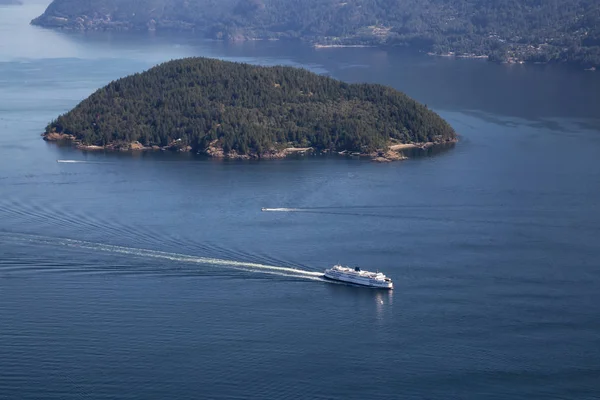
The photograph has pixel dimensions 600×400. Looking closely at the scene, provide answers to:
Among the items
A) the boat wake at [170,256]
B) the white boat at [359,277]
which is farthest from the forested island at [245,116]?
the white boat at [359,277]

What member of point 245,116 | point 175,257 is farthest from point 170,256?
point 245,116

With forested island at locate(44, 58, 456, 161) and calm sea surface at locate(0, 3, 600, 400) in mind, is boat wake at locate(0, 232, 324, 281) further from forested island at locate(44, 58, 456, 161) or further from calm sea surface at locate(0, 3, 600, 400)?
forested island at locate(44, 58, 456, 161)

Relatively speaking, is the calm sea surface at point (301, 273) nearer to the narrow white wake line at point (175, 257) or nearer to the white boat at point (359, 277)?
the narrow white wake line at point (175, 257)

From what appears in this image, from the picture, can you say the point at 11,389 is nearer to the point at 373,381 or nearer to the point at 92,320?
the point at 92,320

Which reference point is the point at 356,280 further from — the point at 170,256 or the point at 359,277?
the point at 170,256

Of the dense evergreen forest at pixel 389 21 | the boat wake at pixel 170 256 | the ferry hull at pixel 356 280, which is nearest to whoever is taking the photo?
the ferry hull at pixel 356 280

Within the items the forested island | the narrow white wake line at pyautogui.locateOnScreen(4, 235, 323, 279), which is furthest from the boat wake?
the forested island
